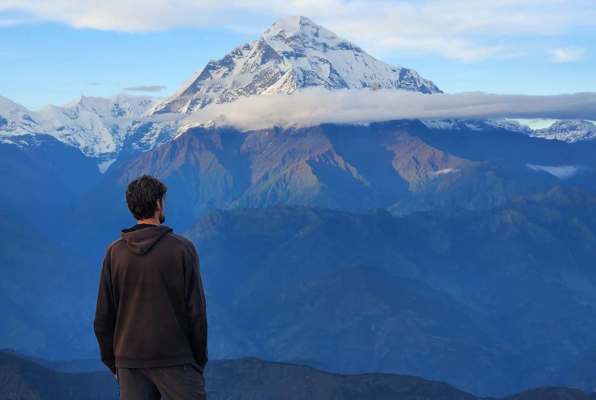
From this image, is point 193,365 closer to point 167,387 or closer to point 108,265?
point 167,387

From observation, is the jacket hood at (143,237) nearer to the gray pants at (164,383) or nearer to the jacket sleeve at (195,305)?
the jacket sleeve at (195,305)

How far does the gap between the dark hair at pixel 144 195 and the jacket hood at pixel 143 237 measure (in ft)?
0.94

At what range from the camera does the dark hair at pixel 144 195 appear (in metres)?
17.2

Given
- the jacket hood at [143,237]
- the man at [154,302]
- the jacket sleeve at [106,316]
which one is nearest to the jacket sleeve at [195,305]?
the man at [154,302]

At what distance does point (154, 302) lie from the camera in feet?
56.6

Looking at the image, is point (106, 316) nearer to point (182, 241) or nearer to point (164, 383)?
point (164, 383)

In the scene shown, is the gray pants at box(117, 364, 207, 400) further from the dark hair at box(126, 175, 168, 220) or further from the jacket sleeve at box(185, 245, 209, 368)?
the dark hair at box(126, 175, 168, 220)

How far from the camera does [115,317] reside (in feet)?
57.8

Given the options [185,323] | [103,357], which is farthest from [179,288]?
[103,357]

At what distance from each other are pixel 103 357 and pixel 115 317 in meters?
0.64

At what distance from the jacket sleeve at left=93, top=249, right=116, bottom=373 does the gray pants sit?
1.13 ft

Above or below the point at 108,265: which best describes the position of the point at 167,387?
below

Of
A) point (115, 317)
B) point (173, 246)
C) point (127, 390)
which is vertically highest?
point (173, 246)

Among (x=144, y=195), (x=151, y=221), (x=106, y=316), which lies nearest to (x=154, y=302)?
(x=106, y=316)
